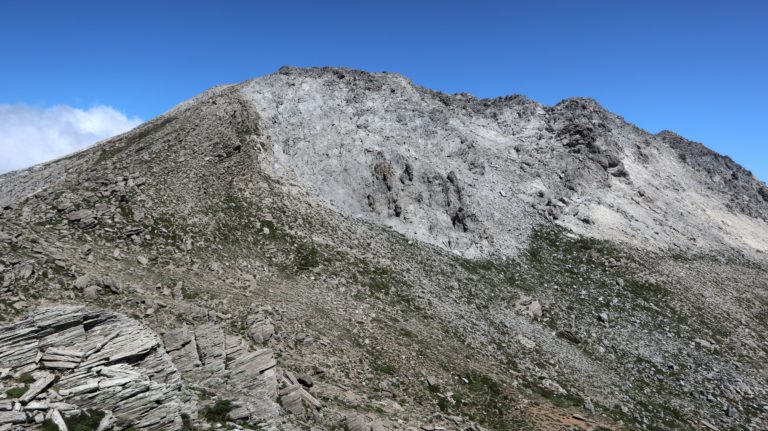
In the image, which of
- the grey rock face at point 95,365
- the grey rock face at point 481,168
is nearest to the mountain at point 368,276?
the grey rock face at point 95,365

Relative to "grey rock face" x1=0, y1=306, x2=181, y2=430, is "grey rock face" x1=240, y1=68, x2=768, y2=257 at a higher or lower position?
higher

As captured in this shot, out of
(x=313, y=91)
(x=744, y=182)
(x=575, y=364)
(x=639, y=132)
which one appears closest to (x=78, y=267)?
(x=575, y=364)

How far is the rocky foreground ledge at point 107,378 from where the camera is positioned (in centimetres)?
1505

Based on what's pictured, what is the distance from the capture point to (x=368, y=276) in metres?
39.4

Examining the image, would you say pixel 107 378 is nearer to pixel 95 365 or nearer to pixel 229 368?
pixel 95 365

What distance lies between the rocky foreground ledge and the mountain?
0.28 feet

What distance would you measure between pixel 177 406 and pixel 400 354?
15994 mm

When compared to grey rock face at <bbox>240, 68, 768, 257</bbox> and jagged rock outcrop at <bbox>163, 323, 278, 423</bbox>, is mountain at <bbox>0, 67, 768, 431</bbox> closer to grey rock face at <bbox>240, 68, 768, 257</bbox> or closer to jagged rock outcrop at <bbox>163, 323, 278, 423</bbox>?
jagged rock outcrop at <bbox>163, 323, 278, 423</bbox>

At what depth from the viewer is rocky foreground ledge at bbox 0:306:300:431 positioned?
49.4 ft

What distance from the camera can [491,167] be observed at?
62.5 meters

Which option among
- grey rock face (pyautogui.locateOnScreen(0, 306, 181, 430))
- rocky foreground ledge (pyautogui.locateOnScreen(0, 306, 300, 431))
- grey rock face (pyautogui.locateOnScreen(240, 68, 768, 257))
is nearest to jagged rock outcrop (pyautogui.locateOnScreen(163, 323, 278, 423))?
rocky foreground ledge (pyautogui.locateOnScreen(0, 306, 300, 431))

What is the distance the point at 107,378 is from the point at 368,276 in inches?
960

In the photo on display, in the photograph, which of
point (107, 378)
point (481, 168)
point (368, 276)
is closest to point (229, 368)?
point (107, 378)

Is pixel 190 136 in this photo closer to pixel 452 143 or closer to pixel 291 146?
pixel 291 146
